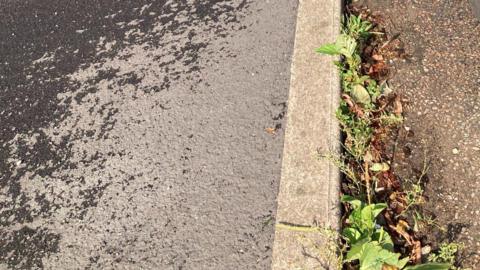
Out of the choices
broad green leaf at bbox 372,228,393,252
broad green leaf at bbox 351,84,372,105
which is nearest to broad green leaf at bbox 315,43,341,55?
broad green leaf at bbox 351,84,372,105

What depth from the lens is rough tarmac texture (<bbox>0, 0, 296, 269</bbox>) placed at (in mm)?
2289

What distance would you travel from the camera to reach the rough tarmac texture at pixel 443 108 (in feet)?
6.79

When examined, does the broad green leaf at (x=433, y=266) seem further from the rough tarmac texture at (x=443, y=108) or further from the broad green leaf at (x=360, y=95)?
the broad green leaf at (x=360, y=95)

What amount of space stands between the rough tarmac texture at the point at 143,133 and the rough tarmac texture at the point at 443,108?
72 cm

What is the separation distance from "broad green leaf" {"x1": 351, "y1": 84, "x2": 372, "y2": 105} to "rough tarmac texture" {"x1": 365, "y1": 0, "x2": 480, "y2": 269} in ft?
0.71

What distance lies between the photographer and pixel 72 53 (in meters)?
3.34

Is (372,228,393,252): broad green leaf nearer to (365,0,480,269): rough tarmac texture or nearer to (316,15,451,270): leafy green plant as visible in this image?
(316,15,451,270): leafy green plant

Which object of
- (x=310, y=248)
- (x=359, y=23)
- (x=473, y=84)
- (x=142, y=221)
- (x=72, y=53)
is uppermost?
(x=359, y=23)

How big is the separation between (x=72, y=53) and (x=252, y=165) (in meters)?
1.84

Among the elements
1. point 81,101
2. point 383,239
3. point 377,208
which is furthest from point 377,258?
point 81,101

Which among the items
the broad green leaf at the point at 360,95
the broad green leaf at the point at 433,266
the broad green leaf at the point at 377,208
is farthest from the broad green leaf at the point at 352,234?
the broad green leaf at the point at 360,95

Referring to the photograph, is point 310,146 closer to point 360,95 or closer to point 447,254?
point 360,95

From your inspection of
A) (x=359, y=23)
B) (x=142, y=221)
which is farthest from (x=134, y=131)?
(x=359, y=23)

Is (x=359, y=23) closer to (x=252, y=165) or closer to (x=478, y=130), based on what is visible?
(x=478, y=130)
